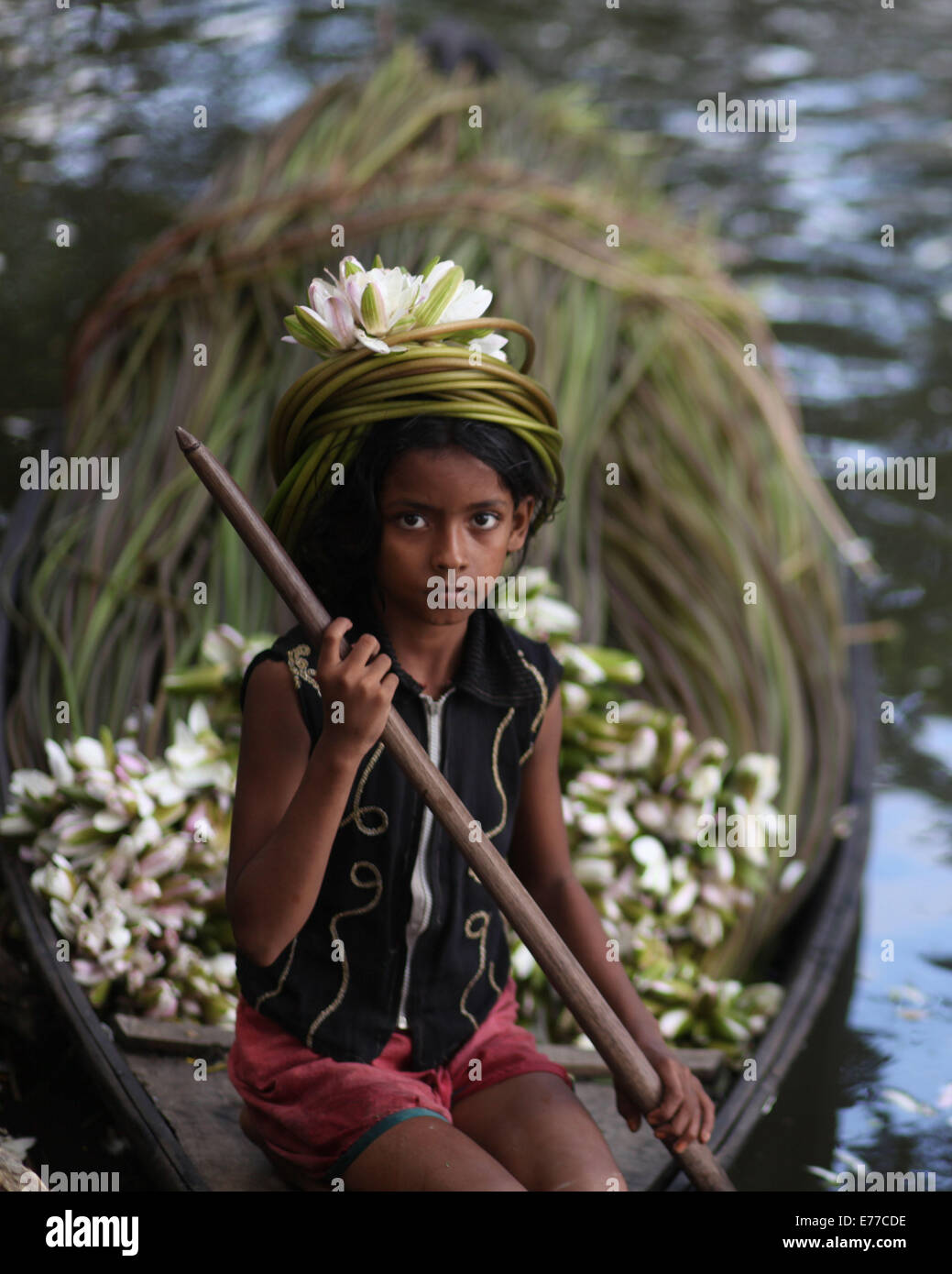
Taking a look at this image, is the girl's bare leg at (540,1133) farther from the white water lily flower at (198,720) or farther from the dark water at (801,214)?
the white water lily flower at (198,720)

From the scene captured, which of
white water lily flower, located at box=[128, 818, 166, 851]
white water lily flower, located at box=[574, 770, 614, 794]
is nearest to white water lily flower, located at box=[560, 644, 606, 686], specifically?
white water lily flower, located at box=[574, 770, 614, 794]

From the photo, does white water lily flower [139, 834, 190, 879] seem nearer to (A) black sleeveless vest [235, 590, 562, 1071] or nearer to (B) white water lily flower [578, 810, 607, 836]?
(A) black sleeveless vest [235, 590, 562, 1071]

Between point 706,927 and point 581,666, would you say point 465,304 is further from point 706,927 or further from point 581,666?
point 706,927

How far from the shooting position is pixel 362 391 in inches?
45.8

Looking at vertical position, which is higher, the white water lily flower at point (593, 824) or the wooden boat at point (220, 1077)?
the white water lily flower at point (593, 824)

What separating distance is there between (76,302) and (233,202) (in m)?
0.69

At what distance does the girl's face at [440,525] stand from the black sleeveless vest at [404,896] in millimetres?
84

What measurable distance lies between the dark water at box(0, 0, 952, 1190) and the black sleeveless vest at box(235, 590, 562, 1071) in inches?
22.3

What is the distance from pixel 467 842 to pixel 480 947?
22 centimetres

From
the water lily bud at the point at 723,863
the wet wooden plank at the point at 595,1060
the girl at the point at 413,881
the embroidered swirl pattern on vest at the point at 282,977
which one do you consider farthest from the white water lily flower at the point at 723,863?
the embroidered swirl pattern on vest at the point at 282,977

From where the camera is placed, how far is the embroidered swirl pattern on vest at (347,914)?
124 centimetres

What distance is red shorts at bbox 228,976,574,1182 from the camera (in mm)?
1204

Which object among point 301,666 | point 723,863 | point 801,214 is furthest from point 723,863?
point 801,214

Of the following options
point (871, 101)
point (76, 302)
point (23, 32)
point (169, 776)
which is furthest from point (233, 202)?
point (871, 101)
